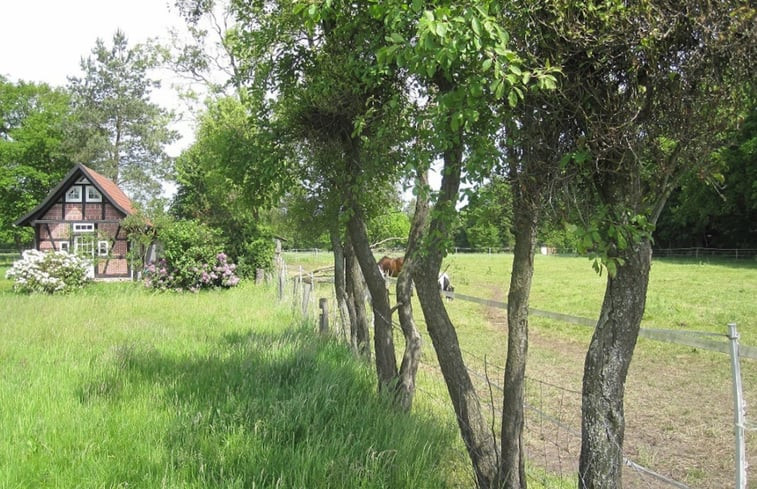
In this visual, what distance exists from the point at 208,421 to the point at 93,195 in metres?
32.1

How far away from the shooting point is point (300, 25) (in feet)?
15.1

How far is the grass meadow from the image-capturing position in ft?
10.2

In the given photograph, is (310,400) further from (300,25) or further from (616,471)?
(300,25)

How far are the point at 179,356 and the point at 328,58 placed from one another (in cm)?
386

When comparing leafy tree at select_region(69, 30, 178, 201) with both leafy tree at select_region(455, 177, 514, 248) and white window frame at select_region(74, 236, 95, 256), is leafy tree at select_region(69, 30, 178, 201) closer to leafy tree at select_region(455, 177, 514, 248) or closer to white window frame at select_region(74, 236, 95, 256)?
white window frame at select_region(74, 236, 95, 256)

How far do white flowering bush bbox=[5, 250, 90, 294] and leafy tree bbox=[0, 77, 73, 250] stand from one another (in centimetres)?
2738

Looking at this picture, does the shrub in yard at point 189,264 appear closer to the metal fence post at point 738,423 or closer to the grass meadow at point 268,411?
the grass meadow at point 268,411

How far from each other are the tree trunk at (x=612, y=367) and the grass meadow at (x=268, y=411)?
0.59 meters

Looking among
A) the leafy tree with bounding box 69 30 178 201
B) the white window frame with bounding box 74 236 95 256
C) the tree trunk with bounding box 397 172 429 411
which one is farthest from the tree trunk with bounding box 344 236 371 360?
the leafy tree with bounding box 69 30 178 201

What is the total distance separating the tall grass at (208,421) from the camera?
9.95ft

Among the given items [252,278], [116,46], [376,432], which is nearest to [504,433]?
[376,432]

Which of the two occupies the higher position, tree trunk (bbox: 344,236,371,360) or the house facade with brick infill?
the house facade with brick infill

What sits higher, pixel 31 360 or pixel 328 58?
pixel 328 58

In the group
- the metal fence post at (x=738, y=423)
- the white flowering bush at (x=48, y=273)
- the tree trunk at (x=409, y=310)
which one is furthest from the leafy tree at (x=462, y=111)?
the white flowering bush at (x=48, y=273)
